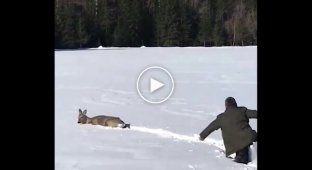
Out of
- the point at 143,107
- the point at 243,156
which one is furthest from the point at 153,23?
the point at 243,156

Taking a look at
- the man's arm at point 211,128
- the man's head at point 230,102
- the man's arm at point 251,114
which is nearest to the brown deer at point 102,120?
the man's arm at point 211,128

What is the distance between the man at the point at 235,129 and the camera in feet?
8.75

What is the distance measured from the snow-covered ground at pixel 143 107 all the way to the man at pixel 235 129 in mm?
56

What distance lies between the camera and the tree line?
8.04ft

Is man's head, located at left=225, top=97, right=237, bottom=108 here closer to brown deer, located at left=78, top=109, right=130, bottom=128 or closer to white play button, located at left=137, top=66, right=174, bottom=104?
white play button, located at left=137, top=66, right=174, bottom=104

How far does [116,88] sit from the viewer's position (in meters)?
3.35

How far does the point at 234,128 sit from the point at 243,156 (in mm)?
178

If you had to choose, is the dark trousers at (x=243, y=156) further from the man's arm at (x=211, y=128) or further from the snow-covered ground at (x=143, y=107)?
the man's arm at (x=211, y=128)

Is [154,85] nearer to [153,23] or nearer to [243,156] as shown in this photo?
[153,23]
